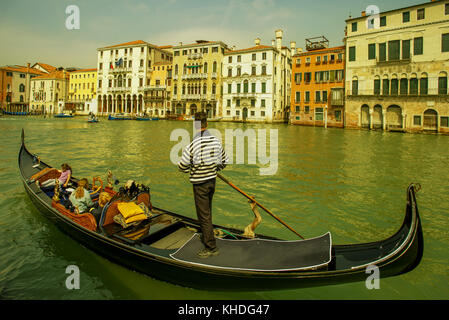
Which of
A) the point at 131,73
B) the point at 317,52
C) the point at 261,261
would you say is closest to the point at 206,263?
the point at 261,261

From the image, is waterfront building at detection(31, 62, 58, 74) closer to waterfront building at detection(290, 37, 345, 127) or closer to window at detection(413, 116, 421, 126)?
waterfront building at detection(290, 37, 345, 127)

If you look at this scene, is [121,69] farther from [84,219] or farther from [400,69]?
[84,219]

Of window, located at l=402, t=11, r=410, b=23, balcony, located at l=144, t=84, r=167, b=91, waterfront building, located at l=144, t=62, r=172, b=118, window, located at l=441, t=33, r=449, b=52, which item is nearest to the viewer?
window, located at l=441, t=33, r=449, b=52

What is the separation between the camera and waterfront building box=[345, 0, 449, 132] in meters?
21.5

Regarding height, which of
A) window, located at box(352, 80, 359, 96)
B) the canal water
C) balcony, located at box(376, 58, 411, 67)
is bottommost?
the canal water

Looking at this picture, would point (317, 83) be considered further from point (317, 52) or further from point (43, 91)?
point (43, 91)

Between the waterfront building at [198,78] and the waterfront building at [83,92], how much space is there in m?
16.0

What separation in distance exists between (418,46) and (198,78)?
2439cm

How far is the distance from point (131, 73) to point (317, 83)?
28333 millimetres

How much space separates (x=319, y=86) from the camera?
91.7ft

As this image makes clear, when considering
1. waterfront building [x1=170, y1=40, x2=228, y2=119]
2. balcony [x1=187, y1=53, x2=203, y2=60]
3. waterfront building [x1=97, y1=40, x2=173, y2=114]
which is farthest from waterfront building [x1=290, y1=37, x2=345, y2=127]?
waterfront building [x1=97, y1=40, x2=173, y2=114]

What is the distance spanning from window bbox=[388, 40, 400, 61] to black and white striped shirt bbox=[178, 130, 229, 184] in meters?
25.7

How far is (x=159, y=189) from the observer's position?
21.2 feet

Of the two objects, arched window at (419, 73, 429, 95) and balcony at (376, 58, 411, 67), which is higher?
balcony at (376, 58, 411, 67)
